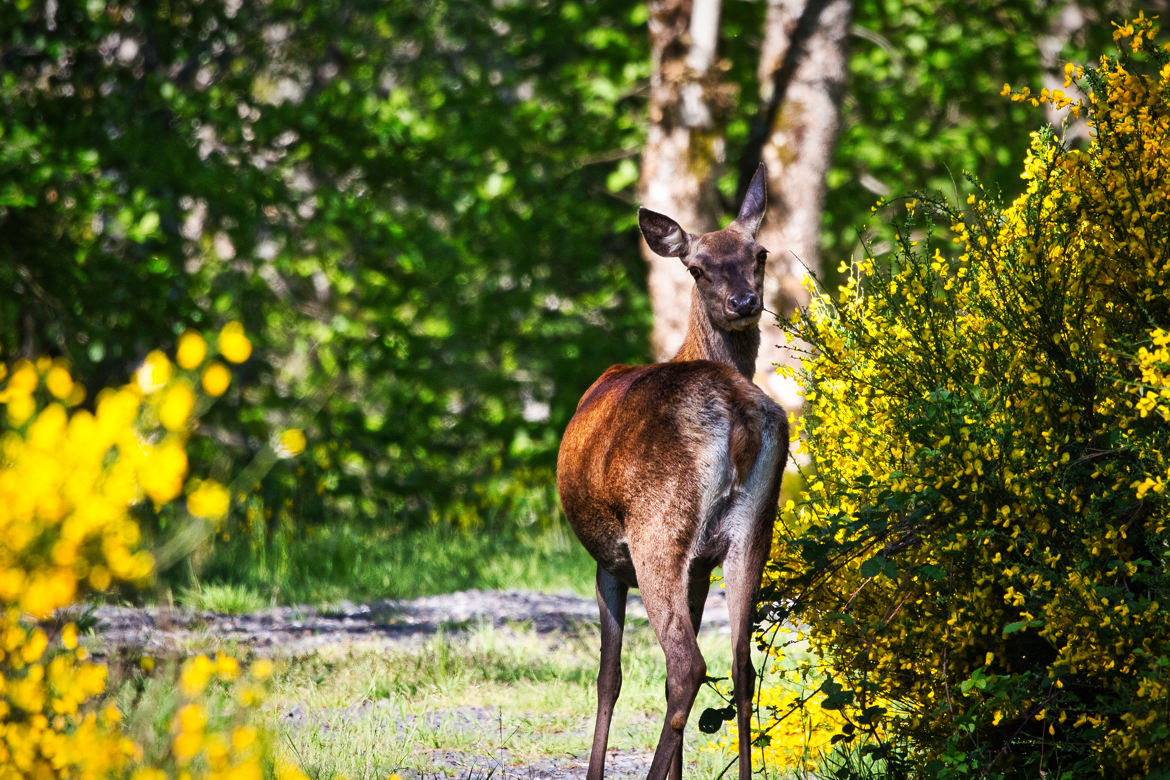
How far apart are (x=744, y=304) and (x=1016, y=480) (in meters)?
1.43

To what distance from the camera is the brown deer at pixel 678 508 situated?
3.77m

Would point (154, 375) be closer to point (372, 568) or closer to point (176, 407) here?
point (176, 407)

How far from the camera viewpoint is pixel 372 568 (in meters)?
8.71

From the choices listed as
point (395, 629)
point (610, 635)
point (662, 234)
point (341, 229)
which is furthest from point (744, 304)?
point (341, 229)

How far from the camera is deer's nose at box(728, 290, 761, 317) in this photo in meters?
4.69

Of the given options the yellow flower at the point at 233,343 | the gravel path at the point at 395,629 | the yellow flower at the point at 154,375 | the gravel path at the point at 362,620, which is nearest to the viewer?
the yellow flower at the point at 233,343

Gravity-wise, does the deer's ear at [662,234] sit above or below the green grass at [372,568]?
above

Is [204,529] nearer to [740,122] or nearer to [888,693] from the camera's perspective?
[888,693]

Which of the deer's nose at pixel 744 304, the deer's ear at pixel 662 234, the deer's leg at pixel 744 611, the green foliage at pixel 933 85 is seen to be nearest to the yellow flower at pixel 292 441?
the deer's leg at pixel 744 611

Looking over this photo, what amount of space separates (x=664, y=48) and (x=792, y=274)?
245 cm

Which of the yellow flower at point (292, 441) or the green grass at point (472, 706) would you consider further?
the green grass at point (472, 706)

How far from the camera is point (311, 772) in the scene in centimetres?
403

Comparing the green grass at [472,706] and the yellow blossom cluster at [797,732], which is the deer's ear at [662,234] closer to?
the yellow blossom cluster at [797,732]

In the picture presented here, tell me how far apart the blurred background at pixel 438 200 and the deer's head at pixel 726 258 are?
3.83 m
